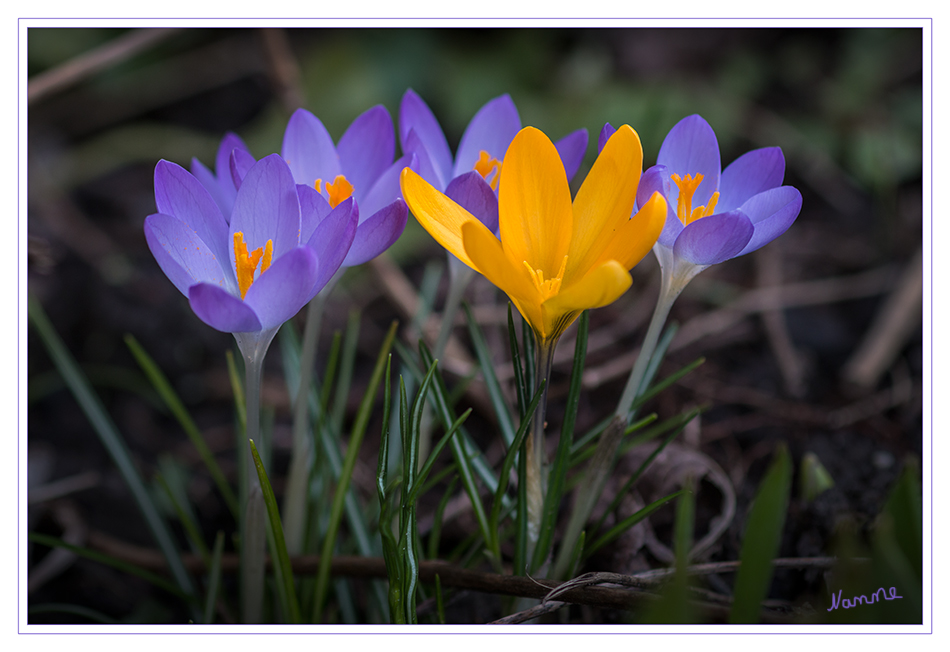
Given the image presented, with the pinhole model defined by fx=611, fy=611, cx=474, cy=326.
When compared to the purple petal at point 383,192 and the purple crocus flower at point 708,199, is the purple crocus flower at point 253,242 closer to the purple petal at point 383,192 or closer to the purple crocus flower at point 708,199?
the purple petal at point 383,192

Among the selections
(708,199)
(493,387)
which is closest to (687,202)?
(708,199)

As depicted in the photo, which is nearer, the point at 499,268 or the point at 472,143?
the point at 499,268

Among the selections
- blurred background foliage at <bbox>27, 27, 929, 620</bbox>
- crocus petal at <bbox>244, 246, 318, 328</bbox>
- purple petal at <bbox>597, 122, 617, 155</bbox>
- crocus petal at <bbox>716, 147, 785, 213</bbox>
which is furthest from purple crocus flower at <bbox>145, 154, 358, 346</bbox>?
blurred background foliage at <bbox>27, 27, 929, 620</bbox>

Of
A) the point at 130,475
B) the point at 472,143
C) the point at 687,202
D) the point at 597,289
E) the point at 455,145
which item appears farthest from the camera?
the point at 455,145

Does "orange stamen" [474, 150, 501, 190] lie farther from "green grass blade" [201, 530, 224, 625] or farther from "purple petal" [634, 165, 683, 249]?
"green grass blade" [201, 530, 224, 625]

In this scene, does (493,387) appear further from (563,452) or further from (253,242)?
(253,242)
